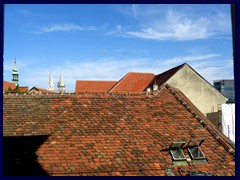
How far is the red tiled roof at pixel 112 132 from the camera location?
14.2ft

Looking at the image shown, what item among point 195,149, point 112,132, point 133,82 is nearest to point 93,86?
point 133,82

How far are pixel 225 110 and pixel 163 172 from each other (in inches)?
437

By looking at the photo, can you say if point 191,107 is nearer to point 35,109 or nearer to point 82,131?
point 82,131

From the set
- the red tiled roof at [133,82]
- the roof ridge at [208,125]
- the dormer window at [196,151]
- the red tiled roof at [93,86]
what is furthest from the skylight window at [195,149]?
the red tiled roof at [93,86]

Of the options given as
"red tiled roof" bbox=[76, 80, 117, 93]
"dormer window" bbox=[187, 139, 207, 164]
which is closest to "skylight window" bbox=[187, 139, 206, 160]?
"dormer window" bbox=[187, 139, 207, 164]

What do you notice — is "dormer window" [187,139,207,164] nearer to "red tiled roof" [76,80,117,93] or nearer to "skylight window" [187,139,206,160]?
"skylight window" [187,139,206,160]

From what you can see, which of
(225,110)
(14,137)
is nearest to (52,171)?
(14,137)

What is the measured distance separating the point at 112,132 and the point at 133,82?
19732mm

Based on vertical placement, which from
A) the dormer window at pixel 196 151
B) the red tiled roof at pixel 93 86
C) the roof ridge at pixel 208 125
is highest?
the red tiled roof at pixel 93 86

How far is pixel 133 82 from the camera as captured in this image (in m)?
24.8

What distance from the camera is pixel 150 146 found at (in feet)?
15.8

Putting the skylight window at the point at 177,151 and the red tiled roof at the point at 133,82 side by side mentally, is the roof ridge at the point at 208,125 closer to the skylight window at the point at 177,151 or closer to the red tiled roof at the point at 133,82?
the skylight window at the point at 177,151

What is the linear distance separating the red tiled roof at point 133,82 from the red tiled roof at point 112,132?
56.0ft

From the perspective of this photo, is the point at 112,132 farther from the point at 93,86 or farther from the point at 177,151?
the point at 93,86
